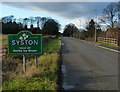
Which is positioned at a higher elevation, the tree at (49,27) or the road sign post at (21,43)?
the tree at (49,27)

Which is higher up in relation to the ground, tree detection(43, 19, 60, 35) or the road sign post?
tree detection(43, 19, 60, 35)

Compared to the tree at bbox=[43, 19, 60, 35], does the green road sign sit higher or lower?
lower

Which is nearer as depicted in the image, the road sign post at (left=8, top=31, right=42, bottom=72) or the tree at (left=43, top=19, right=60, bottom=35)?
the road sign post at (left=8, top=31, right=42, bottom=72)

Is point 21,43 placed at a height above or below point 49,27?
below

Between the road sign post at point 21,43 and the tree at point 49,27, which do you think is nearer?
the road sign post at point 21,43

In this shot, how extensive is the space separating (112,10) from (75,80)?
29.8 metres

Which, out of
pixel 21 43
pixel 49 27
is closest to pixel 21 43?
pixel 21 43

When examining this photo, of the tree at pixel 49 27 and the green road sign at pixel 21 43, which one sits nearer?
the green road sign at pixel 21 43

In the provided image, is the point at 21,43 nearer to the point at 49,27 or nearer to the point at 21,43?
the point at 21,43

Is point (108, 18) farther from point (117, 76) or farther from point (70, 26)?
point (70, 26)

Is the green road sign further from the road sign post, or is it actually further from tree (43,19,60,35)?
tree (43,19,60,35)

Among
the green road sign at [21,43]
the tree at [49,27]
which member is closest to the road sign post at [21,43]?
the green road sign at [21,43]

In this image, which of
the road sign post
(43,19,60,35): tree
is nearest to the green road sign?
the road sign post

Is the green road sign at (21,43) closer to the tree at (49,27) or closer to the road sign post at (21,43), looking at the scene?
the road sign post at (21,43)
